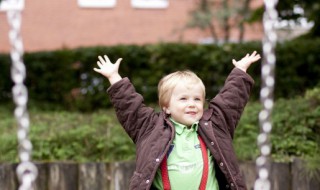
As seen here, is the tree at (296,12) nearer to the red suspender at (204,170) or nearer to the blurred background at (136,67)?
the blurred background at (136,67)

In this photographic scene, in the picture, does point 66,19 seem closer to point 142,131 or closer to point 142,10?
point 142,10

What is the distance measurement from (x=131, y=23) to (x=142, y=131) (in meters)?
15.6

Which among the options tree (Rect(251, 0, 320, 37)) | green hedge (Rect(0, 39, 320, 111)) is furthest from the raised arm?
green hedge (Rect(0, 39, 320, 111))

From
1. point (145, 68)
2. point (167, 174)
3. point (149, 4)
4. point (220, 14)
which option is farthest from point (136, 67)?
point (149, 4)

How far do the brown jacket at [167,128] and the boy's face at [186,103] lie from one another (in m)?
0.05

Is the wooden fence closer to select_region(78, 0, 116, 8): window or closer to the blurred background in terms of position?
the blurred background

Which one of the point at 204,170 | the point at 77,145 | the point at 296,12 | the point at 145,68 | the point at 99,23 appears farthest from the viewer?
the point at 99,23

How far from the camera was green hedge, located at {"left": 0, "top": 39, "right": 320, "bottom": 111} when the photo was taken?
9.88 m

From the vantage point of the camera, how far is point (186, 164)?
9.82ft

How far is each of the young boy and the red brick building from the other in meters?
14.5

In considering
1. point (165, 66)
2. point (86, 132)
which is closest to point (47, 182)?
point (86, 132)

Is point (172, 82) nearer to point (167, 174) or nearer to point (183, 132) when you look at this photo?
point (183, 132)

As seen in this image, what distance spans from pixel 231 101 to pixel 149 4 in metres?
A: 15.6

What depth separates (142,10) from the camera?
18.6 meters
